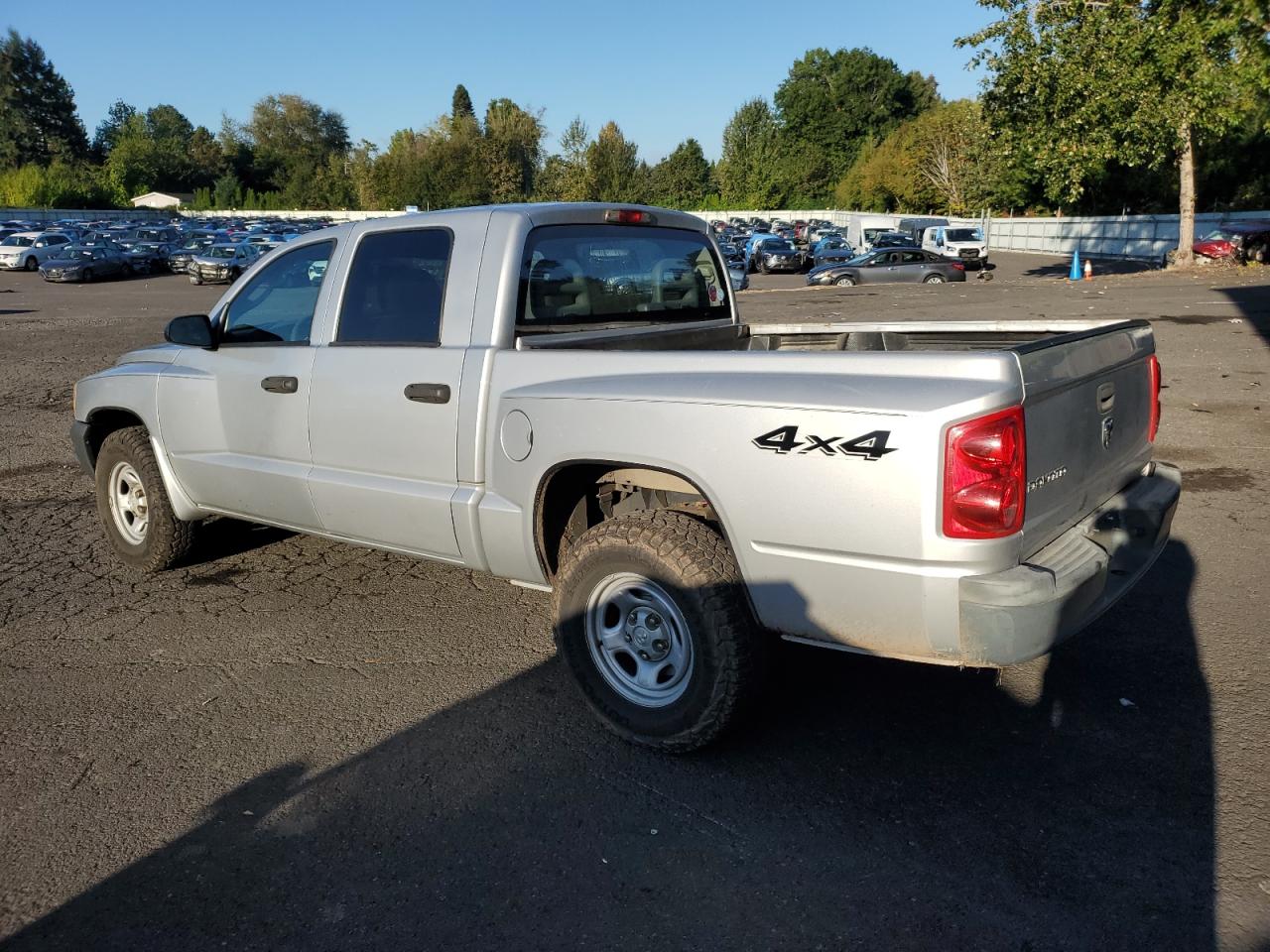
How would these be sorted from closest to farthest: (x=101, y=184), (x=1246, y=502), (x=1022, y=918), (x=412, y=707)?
1. (x=1022, y=918)
2. (x=412, y=707)
3. (x=1246, y=502)
4. (x=101, y=184)

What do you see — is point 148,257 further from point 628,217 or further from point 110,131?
point 110,131

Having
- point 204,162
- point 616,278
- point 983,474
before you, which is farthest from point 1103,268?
point 204,162

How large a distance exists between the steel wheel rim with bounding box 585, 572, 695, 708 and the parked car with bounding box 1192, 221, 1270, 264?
3303cm

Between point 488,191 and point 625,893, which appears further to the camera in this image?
point 488,191

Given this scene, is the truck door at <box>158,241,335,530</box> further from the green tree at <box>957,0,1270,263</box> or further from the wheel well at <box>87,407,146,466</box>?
the green tree at <box>957,0,1270,263</box>

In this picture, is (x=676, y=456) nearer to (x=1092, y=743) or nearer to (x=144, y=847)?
(x=1092, y=743)

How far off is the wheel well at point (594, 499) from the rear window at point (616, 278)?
669 millimetres

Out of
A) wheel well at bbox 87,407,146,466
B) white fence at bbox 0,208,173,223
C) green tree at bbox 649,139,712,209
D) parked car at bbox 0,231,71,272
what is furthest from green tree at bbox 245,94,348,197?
wheel well at bbox 87,407,146,466

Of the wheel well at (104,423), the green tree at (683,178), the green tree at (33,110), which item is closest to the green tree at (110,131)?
the green tree at (33,110)

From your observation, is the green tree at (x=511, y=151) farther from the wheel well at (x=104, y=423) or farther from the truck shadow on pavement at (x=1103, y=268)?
the wheel well at (x=104, y=423)

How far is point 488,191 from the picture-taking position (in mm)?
82812

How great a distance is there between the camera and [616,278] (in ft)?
14.9

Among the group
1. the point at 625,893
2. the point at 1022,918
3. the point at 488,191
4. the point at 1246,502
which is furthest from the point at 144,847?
the point at 488,191

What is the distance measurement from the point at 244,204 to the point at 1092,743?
386 ft
